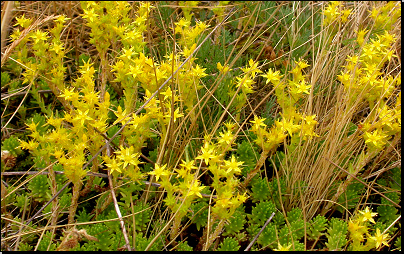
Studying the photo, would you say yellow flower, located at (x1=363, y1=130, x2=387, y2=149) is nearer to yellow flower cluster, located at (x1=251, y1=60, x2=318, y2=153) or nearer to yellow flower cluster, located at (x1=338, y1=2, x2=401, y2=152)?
yellow flower cluster, located at (x1=338, y1=2, x2=401, y2=152)

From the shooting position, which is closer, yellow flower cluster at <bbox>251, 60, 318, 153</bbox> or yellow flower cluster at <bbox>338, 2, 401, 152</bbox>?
yellow flower cluster at <bbox>251, 60, 318, 153</bbox>

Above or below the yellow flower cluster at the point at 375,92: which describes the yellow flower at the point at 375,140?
below

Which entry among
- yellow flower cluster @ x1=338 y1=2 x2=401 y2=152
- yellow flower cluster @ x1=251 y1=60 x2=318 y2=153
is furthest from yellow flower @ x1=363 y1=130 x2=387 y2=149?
yellow flower cluster @ x1=251 y1=60 x2=318 y2=153

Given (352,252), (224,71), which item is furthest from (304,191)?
(224,71)

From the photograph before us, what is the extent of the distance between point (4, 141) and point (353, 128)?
7.26 feet

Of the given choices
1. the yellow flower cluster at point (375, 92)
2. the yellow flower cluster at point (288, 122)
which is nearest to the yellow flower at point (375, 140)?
the yellow flower cluster at point (375, 92)

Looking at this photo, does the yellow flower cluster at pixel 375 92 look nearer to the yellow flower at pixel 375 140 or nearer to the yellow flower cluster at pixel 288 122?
the yellow flower at pixel 375 140

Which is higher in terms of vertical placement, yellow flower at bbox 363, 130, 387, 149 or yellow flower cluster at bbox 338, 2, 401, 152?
yellow flower cluster at bbox 338, 2, 401, 152

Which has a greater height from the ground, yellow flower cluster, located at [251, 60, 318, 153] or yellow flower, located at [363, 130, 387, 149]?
yellow flower cluster, located at [251, 60, 318, 153]

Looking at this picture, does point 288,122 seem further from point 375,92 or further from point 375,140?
point 375,92

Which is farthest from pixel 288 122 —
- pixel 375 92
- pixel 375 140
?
pixel 375 92

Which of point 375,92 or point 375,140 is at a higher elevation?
point 375,92

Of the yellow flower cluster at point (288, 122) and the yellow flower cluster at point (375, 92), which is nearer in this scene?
the yellow flower cluster at point (288, 122)

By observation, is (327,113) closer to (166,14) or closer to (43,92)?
(166,14)
